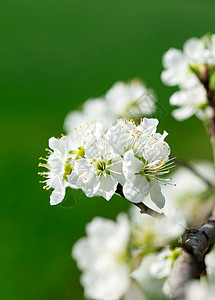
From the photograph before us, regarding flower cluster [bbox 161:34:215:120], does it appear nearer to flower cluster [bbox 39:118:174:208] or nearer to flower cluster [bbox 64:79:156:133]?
flower cluster [bbox 64:79:156:133]

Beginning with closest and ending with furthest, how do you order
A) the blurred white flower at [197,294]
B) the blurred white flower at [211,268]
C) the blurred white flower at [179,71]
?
the blurred white flower at [197,294] < the blurred white flower at [211,268] < the blurred white flower at [179,71]

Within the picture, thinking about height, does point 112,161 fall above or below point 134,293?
above

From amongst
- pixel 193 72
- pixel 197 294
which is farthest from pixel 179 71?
pixel 197 294

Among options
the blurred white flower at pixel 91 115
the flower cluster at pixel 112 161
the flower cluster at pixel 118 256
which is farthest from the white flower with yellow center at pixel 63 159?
the blurred white flower at pixel 91 115

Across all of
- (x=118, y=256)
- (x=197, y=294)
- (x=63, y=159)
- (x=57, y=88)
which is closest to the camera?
(x=197, y=294)

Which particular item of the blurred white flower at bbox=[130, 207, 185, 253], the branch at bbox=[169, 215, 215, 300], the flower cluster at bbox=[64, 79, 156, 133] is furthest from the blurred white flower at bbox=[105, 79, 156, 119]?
the branch at bbox=[169, 215, 215, 300]

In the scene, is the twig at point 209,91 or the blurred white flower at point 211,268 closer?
the blurred white flower at point 211,268

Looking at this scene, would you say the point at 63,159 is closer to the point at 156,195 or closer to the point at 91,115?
the point at 156,195

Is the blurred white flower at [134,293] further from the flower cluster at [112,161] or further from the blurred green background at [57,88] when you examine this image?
the blurred green background at [57,88]
